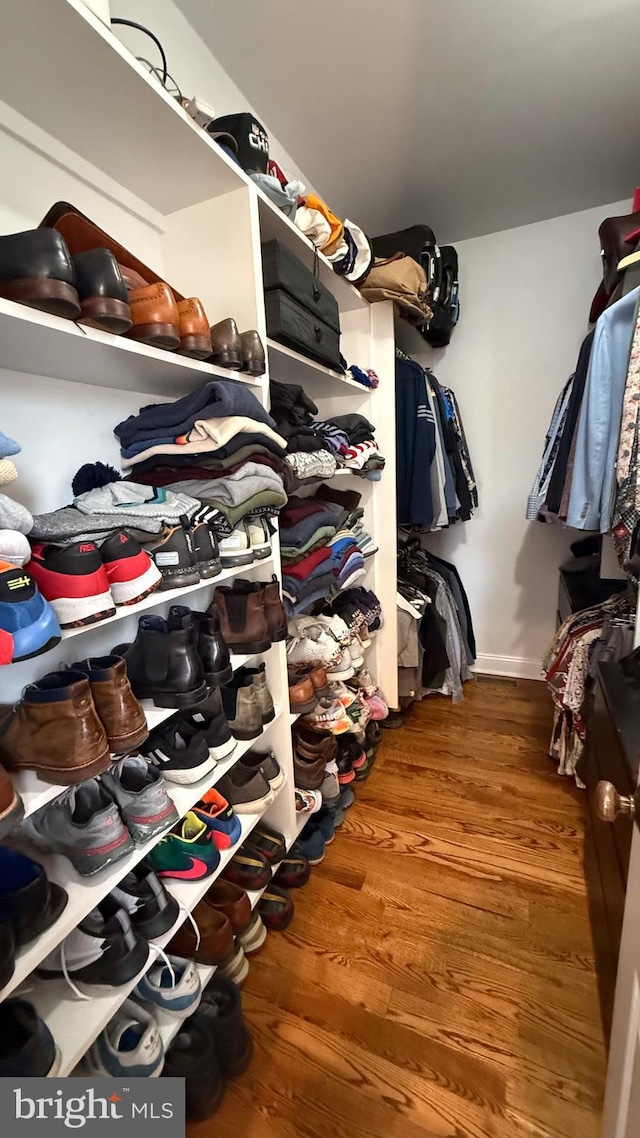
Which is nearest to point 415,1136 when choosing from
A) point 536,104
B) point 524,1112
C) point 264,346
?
point 524,1112

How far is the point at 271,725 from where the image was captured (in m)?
1.20

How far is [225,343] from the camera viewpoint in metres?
0.86

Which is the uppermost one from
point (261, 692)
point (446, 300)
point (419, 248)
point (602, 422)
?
point (419, 248)

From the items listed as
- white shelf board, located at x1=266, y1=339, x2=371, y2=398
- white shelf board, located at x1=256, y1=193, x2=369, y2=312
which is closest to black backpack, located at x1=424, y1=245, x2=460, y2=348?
white shelf board, located at x1=256, y1=193, x2=369, y2=312

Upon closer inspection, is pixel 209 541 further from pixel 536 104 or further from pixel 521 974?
pixel 536 104

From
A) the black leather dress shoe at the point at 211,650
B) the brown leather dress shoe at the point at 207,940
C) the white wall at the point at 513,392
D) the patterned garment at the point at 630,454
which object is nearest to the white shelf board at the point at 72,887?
the black leather dress shoe at the point at 211,650

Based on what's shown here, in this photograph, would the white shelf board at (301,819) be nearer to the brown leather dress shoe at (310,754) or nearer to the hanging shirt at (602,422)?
the brown leather dress shoe at (310,754)

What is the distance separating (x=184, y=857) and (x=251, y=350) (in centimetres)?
105

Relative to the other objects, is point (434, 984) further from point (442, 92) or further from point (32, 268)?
point (442, 92)

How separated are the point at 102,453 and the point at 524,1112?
5.06 feet

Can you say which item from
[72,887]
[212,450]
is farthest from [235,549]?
[72,887]

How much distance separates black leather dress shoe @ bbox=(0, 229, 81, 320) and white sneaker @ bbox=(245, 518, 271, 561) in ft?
1.67

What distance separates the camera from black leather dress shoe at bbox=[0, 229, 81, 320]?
53 centimetres

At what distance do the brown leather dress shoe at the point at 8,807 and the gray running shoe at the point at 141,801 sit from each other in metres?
0.24
